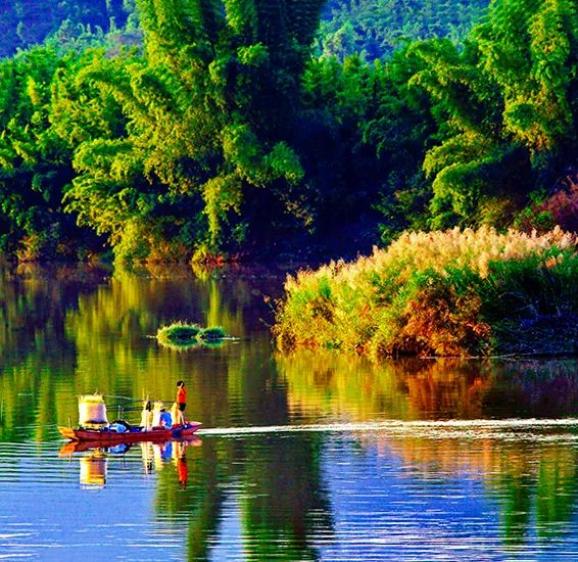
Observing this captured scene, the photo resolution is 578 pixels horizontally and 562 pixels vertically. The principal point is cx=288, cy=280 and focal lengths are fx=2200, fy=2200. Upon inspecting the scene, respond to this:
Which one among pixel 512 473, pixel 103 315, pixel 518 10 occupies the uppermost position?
pixel 518 10

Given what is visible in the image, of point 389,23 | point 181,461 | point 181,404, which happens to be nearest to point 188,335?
point 181,404

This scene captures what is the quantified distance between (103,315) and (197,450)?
732 inches

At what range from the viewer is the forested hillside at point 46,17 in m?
126

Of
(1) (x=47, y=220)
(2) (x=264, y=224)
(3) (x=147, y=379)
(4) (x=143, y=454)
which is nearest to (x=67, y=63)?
(1) (x=47, y=220)

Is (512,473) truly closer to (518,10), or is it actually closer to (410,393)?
(410,393)

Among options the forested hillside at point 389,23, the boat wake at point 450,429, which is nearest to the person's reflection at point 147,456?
the boat wake at point 450,429

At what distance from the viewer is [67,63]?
237 ft

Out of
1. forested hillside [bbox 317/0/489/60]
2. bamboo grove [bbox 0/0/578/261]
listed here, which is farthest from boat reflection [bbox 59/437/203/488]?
forested hillside [bbox 317/0/489/60]

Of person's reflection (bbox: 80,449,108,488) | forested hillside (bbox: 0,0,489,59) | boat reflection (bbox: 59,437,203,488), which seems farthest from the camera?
forested hillside (bbox: 0,0,489,59)

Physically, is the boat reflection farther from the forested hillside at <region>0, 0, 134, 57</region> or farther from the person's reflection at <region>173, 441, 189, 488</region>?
the forested hillside at <region>0, 0, 134, 57</region>

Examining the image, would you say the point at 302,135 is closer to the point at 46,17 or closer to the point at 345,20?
the point at 345,20

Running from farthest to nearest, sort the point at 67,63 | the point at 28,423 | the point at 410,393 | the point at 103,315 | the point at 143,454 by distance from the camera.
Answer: the point at 67,63 → the point at 103,315 → the point at 410,393 → the point at 28,423 → the point at 143,454

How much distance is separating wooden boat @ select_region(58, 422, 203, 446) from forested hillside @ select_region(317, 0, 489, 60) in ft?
277

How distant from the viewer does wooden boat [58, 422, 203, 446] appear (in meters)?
22.3
